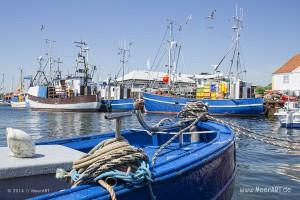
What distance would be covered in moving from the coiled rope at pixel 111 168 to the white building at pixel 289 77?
Result: 45.0 metres

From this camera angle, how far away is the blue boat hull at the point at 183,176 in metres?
3.06

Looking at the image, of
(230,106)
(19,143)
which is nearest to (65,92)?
(230,106)

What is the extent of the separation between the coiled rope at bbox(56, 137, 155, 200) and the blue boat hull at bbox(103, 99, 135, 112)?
4179cm

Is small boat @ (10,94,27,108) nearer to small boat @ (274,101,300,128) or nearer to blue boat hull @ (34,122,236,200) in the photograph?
small boat @ (274,101,300,128)

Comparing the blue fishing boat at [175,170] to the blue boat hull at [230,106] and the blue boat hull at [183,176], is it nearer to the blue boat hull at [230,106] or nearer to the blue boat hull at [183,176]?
the blue boat hull at [183,176]

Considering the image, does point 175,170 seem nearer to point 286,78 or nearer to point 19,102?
point 286,78

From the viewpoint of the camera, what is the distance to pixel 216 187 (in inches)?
210

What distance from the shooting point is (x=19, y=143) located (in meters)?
3.88

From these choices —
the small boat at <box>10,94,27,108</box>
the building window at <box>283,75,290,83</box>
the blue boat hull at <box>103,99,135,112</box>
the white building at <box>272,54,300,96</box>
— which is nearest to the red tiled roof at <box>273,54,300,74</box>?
the white building at <box>272,54,300,96</box>

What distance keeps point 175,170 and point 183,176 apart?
0.19 meters

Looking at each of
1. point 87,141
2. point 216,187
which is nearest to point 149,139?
point 87,141

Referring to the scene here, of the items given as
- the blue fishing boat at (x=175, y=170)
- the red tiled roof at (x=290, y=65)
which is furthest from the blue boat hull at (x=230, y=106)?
the blue fishing boat at (x=175, y=170)

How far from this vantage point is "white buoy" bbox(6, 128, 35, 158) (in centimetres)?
378

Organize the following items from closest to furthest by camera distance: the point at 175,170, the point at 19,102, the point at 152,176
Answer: the point at 152,176 → the point at 175,170 → the point at 19,102
